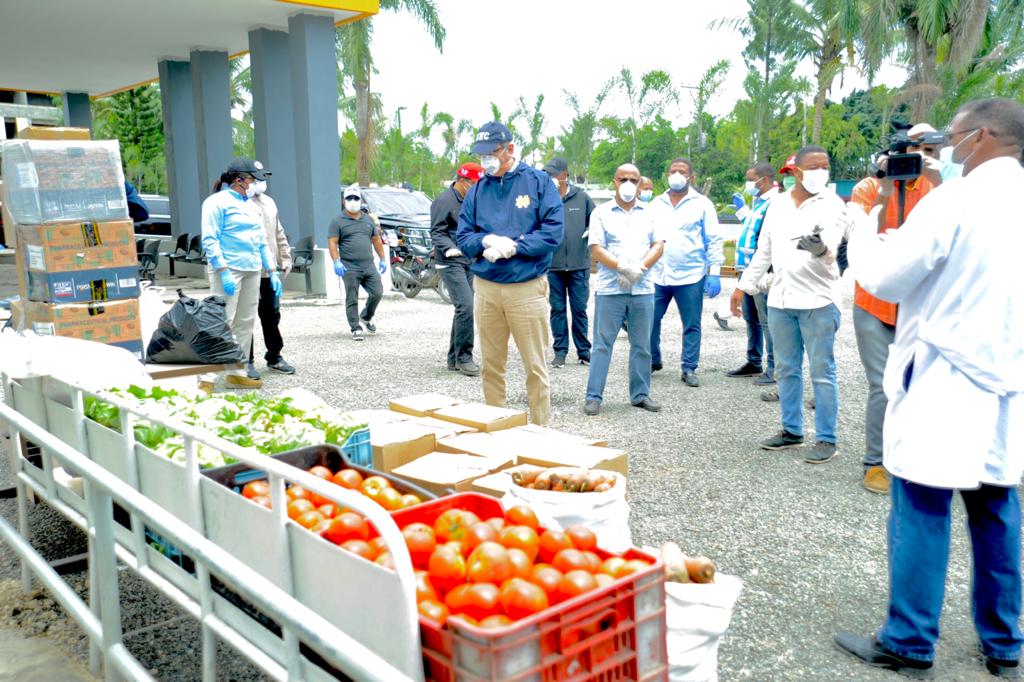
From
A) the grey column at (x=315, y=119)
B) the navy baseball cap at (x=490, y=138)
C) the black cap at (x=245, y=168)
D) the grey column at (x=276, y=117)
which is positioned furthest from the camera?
the grey column at (x=276, y=117)

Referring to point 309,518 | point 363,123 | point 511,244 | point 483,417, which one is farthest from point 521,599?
point 363,123

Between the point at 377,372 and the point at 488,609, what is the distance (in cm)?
667

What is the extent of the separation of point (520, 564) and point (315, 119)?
13.6 metres

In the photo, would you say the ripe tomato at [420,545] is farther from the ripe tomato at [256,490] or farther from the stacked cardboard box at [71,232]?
the stacked cardboard box at [71,232]

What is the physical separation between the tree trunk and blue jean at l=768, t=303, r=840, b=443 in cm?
2442

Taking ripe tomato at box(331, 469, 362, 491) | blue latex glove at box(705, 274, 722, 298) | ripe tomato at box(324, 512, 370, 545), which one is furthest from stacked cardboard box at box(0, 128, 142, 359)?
blue latex glove at box(705, 274, 722, 298)

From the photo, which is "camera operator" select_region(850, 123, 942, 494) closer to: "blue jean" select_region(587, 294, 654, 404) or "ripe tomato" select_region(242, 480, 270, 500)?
"blue jean" select_region(587, 294, 654, 404)

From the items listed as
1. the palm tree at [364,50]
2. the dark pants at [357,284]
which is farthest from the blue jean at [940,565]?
the palm tree at [364,50]

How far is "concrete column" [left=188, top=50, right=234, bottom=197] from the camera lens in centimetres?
1700

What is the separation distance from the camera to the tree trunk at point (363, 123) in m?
28.7

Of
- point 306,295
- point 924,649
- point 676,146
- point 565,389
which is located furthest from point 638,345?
point 676,146

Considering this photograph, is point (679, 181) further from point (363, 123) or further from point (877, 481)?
point (363, 123)

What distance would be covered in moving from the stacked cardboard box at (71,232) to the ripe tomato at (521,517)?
4.39 metres

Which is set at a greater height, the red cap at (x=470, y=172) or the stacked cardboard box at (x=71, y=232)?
the red cap at (x=470, y=172)
